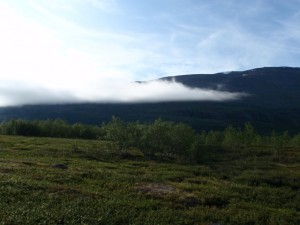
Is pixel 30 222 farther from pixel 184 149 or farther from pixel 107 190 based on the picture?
pixel 184 149

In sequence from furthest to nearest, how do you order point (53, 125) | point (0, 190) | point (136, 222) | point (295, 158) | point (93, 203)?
1. point (53, 125)
2. point (295, 158)
3. point (0, 190)
4. point (93, 203)
5. point (136, 222)

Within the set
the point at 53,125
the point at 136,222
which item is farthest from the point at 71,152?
the point at 53,125

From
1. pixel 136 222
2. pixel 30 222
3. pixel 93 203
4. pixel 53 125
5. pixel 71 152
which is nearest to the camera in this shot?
pixel 30 222

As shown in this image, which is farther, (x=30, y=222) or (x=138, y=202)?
(x=138, y=202)

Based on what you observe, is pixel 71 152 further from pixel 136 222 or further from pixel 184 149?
pixel 136 222

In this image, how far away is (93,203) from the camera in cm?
2830

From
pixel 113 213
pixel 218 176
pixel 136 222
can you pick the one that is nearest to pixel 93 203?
pixel 113 213

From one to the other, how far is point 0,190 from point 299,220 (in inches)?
870

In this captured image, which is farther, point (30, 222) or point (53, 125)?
point (53, 125)

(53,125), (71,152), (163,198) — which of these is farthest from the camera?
(53,125)

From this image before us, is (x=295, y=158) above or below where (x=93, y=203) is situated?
below

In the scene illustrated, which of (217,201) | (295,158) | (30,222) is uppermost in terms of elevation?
(30,222)

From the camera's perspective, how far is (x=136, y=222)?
81.3 feet

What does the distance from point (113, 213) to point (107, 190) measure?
8.97 meters
